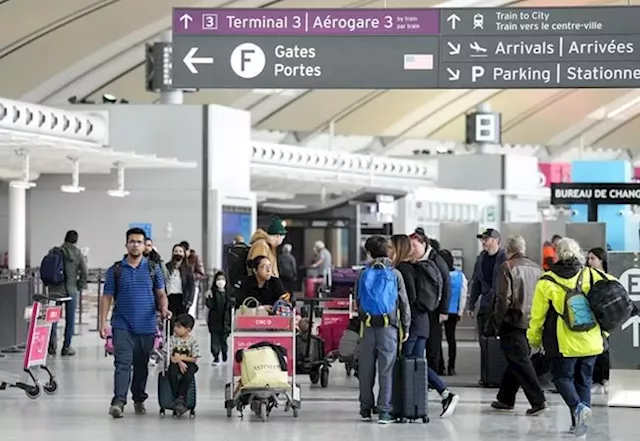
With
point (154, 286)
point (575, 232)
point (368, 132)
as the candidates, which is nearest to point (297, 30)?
point (154, 286)

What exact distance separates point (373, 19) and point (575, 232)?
319 inches

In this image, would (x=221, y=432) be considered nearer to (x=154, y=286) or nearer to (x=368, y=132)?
(x=154, y=286)

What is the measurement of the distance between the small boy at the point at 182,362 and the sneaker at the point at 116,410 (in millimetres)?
416

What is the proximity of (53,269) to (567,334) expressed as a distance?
26.6 feet

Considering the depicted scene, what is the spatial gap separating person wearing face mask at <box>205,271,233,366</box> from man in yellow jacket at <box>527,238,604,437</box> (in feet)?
18.7

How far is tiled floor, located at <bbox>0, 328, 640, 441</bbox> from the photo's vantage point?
9.82 m

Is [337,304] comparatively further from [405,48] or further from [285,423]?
[285,423]

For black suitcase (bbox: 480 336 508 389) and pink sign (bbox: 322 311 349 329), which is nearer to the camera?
black suitcase (bbox: 480 336 508 389)

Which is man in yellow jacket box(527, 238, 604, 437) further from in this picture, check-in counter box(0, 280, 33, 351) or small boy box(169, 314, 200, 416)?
check-in counter box(0, 280, 33, 351)

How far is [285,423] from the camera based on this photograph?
1050 cm

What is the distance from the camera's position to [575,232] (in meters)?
20.0

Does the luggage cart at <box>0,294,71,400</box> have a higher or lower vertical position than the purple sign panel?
lower

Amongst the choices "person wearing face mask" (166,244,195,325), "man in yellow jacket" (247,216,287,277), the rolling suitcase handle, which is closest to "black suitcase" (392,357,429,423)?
"man in yellow jacket" (247,216,287,277)

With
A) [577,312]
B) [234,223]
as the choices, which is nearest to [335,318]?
[577,312]
